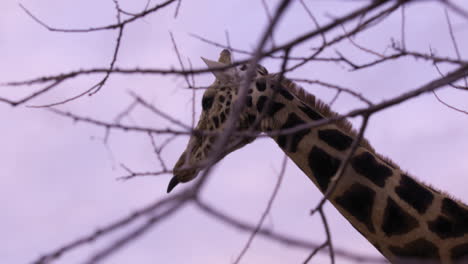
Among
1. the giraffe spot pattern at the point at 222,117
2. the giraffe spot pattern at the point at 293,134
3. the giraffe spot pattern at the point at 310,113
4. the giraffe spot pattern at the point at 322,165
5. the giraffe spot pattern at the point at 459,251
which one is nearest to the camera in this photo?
the giraffe spot pattern at the point at 459,251

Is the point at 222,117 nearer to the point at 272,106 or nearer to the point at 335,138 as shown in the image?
the point at 272,106

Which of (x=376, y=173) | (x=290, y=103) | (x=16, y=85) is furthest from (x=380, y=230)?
(x=16, y=85)

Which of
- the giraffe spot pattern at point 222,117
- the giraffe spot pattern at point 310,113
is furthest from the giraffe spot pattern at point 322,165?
the giraffe spot pattern at point 222,117

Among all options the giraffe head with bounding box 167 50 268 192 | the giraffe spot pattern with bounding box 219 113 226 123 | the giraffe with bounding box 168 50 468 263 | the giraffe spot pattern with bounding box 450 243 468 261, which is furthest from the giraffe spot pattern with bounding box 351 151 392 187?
the giraffe spot pattern with bounding box 219 113 226 123

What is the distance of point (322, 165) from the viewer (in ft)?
12.3

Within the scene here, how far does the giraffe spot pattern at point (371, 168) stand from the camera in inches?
144

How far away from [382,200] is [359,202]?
13cm

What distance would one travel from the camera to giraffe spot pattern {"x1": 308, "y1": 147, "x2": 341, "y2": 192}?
3.72 meters

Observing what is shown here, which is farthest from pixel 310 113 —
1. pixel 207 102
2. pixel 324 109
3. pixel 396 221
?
pixel 396 221

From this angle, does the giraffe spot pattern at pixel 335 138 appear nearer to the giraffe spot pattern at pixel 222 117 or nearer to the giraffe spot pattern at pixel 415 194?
the giraffe spot pattern at pixel 415 194

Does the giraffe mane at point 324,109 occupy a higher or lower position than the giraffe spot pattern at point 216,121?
lower

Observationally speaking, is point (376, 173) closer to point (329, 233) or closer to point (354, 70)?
point (354, 70)

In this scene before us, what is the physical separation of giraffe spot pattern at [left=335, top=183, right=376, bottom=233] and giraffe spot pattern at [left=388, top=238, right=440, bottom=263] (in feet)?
0.67

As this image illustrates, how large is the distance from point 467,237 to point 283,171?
198cm
